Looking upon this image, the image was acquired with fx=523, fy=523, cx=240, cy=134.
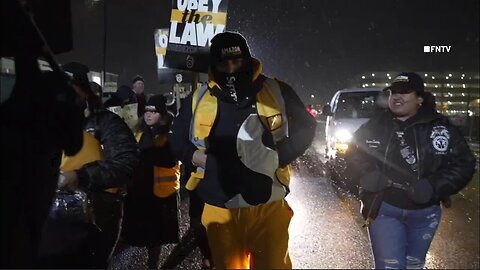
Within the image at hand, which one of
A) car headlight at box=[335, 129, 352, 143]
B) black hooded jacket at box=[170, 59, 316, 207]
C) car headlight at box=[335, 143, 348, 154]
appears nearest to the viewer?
black hooded jacket at box=[170, 59, 316, 207]

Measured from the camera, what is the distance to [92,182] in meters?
2.53

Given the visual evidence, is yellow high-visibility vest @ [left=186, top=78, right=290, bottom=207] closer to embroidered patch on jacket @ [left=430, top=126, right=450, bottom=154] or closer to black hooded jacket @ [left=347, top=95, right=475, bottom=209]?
black hooded jacket @ [left=347, top=95, right=475, bottom=209]

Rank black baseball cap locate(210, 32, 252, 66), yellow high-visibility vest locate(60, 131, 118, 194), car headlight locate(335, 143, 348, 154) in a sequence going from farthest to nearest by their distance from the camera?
car headlight locate(335, 143, 348, 154)
black baseball cap locate(210, 32, 252, 66)
yellow high-visibility vest locate(60, 131, 118, 194)

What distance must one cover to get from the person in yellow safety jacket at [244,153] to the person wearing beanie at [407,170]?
49 centimetres

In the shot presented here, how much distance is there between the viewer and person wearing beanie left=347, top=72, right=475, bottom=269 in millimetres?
3182

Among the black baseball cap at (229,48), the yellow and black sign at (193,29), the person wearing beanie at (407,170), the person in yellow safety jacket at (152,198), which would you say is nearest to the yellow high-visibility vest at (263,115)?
the black baseball cap at (229,48)

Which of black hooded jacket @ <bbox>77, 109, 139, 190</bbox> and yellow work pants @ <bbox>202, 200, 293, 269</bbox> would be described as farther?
yellow work pants @ <bbox>202, 200, 293, 269</bbox>

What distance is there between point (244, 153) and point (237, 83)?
1.42 feet

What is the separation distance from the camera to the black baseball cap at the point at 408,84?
10.7 feet

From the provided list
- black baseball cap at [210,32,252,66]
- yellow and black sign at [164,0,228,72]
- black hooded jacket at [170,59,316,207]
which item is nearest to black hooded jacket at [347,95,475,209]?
black hooded jacket at [170,59,316,207]

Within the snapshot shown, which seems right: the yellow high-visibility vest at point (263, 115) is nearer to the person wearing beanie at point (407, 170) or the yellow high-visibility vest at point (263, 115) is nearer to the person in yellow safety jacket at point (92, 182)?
the person in yellow safety jacket at point (92, 182)

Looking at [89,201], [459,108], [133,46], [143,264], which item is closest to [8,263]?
[89,201]

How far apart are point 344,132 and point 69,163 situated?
9.37 metres

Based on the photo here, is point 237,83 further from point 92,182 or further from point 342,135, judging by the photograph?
point 342,135
